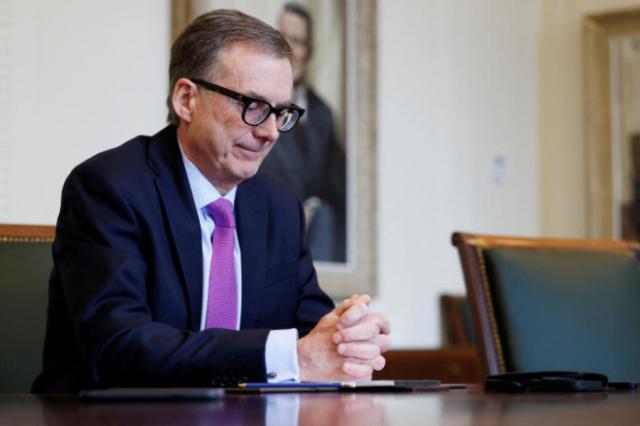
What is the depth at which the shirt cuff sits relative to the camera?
221cm

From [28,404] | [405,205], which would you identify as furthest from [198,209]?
[405,205]

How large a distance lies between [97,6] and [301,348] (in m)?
2.29

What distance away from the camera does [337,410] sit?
1529mm

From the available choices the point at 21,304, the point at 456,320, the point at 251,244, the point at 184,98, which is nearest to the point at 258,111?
the point at 184,98

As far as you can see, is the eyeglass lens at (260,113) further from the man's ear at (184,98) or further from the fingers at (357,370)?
the fingers at (357,370)

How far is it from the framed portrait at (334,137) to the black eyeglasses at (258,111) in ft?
7.37

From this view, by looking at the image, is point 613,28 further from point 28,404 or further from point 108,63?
point 28,404

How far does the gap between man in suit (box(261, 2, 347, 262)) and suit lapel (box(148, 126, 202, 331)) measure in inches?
92.5

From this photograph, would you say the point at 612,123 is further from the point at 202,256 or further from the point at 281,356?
the point at 281,356

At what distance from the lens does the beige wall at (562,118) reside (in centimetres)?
724

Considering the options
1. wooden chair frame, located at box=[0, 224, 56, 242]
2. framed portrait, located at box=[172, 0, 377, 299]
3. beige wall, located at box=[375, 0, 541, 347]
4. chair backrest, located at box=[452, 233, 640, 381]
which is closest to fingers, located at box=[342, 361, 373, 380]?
chair backrest, located at box=[452, 233, 640, 381]

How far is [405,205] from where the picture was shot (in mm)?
6031

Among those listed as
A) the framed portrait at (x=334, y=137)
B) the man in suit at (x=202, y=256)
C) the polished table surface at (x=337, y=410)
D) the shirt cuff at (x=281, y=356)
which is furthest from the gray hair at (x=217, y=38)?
the framed portrait at (x=334, y=137)

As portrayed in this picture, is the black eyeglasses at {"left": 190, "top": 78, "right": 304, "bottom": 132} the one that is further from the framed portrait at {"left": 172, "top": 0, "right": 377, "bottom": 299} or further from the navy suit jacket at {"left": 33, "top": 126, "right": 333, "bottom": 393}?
the framed portrait at {"left": 172, "top": 0, "right": 377, "bottom": 299}
